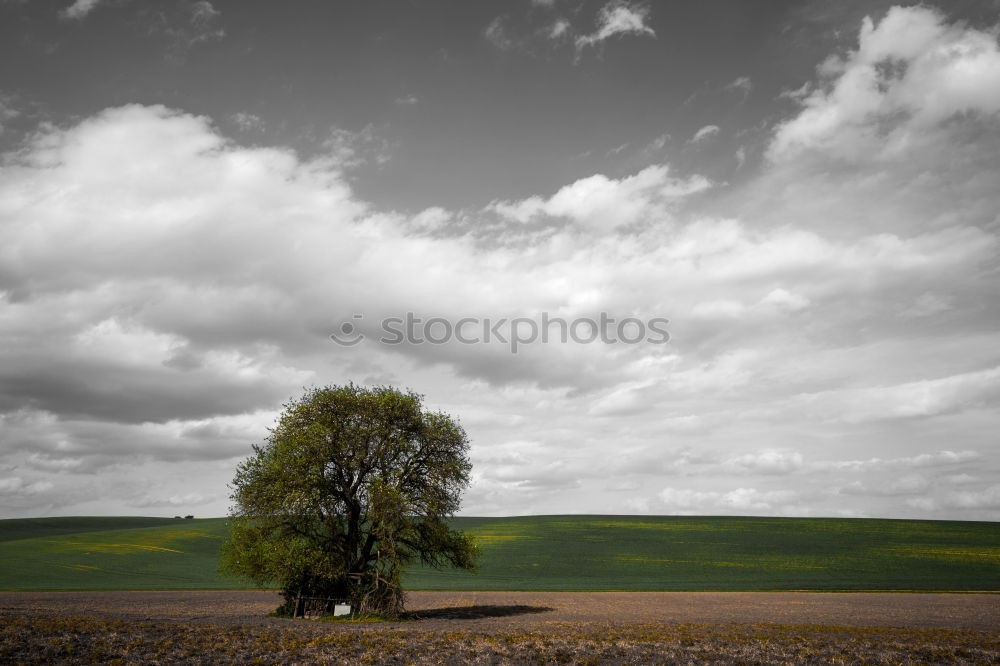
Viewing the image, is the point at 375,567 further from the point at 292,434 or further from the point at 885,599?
the point at 885,599

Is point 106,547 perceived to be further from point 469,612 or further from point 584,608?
point 584,608

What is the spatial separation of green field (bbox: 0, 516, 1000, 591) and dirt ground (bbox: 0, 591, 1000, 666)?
24.6 m

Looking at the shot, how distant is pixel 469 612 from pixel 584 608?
9.98 m

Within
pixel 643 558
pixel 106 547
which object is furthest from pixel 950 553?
pixel 106 547

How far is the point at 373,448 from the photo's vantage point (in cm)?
3891

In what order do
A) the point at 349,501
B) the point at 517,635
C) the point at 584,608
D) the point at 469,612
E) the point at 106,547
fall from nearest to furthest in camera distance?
the point at 517,635 < the point at 349,501 < the point at 469,612 < the point at 584,608 < the point at 106,547

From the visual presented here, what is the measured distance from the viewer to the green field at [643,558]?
2835 inches

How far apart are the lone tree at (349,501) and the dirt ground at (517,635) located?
3.38 meters

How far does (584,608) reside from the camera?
158ft

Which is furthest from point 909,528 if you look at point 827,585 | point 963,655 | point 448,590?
point 963,655

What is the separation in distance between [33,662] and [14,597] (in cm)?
4357

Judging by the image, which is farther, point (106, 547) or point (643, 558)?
point (106, 547)

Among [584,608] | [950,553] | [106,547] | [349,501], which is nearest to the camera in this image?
[349,501]

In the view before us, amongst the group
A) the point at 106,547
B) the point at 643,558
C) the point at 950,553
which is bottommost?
the point at 643,558
